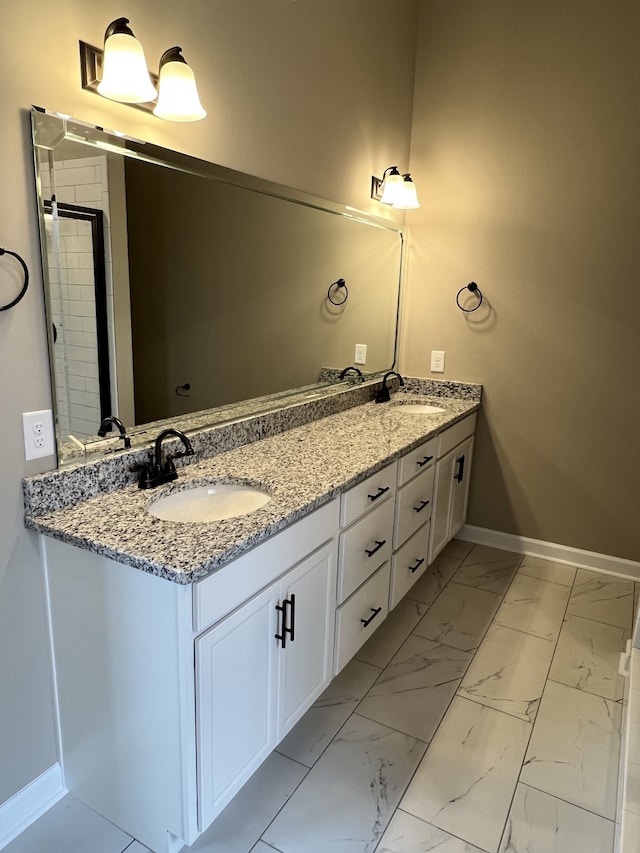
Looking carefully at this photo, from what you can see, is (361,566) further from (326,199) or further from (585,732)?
(326,199)

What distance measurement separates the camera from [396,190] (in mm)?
2842

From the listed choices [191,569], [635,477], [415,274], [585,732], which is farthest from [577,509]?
[191,569]

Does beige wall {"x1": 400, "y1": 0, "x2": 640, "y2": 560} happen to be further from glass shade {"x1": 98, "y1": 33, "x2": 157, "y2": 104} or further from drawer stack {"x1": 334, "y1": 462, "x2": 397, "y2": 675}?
glass shade {"x1": 98, "y1": 33, "x2": 157, "y2": 104}

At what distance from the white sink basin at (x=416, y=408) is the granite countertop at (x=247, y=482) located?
375 mm

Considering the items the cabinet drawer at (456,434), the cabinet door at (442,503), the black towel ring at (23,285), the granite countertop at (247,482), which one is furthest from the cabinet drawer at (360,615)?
the black towel ring at (23,285)

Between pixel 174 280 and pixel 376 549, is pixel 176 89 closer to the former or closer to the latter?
pixel 174 280

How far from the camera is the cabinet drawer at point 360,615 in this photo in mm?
1897

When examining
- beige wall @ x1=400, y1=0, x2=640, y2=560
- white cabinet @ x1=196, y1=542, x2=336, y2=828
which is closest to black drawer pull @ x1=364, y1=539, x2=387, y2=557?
white cabinet @ x1=196, y1=542, x2=336, y2=828

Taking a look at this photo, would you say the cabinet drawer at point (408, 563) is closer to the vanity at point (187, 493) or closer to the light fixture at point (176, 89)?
the vanity at point (187, 493)

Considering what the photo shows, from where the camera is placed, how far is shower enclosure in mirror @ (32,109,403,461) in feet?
4.77

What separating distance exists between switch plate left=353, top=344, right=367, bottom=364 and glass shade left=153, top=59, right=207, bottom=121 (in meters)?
1.58

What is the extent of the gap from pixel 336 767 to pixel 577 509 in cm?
195

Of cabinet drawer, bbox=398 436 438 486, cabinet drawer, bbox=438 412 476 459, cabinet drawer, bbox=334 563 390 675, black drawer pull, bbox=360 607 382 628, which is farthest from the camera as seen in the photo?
cabinet drawer, bbox=438 412 476 459

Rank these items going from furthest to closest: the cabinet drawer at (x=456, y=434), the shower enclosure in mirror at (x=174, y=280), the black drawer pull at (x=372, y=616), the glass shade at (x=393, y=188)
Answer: the glass shade at (x=393, y=188)
the cabinet drawer at (x=456, y=434)
the black drawer pull at (x=372, y=616)
the shower enclosure in mirror at (x=174, y=280)
